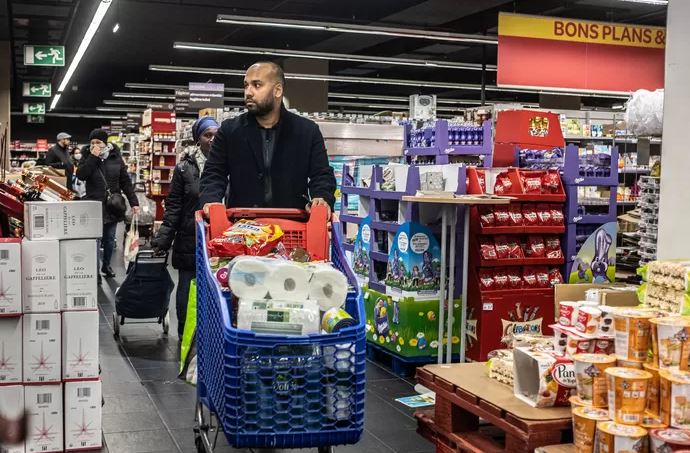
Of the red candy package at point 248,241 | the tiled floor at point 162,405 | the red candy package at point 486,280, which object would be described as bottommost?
the tiled floor at point 162,405

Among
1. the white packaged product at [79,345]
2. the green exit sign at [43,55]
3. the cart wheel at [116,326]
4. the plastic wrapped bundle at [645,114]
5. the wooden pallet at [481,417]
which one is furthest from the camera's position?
the green exit sign at [43,55]

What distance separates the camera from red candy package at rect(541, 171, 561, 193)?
618 cm

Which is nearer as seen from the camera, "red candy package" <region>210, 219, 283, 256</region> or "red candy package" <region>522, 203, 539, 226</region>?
"red candy package" <region>210, 219, 283, 256</region>

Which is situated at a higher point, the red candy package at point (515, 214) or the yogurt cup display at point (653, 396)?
the red candy package at point (515, 214)

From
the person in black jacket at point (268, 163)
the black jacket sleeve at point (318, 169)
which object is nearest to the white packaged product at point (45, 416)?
the person in black jacket at point (268, 163)

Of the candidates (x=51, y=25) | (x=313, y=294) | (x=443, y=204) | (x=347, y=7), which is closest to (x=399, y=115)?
(x=347, y=7)

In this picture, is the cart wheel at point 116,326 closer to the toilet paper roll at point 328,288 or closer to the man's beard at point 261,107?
the man's beard at point 261,107

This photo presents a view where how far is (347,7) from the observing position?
1619 centimetres

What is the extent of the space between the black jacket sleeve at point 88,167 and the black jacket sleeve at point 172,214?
4.15 metres

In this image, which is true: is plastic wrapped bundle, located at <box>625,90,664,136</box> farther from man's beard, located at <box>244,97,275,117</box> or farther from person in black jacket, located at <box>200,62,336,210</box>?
man's beard, located at <box>244,97,275,117</box>

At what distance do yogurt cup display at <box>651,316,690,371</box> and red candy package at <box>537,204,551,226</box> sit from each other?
3479 mm

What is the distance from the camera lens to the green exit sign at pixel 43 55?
16.1 m

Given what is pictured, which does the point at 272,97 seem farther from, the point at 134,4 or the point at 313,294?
the point at 134,4

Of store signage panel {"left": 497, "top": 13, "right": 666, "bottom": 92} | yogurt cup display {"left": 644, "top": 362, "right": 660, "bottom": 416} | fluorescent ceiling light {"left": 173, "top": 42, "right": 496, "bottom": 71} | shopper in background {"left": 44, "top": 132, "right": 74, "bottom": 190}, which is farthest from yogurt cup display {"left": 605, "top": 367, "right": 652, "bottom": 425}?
fluorescent ceiling light {"left": 173, "top": 42, "right": 496, "bottom": 71}
